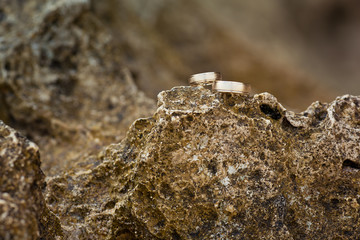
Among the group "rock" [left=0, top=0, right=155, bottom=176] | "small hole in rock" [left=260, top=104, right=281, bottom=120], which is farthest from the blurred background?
"small hole in rock" [left=260, top=104, right=281, bottom=120]

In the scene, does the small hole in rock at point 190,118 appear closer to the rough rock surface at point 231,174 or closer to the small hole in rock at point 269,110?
the rough rock surface at point 231,174

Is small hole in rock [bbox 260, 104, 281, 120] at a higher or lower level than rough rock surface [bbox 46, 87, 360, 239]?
higher

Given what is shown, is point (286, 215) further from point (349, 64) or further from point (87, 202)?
point (349, 64)

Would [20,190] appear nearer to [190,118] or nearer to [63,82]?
[190,118]

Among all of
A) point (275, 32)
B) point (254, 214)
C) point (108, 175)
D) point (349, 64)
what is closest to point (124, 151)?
point (108, 175)

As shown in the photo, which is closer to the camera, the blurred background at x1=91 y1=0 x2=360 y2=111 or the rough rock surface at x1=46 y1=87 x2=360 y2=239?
the rough rock surface at x1=46 y1=87 x2=360 y2=239

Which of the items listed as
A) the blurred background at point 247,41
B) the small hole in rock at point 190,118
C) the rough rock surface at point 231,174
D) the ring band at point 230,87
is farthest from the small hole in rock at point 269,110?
the blurred background at point 247,41

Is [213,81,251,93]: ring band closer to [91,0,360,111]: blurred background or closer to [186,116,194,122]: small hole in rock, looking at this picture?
[186,116,194,122]: small hole in rock

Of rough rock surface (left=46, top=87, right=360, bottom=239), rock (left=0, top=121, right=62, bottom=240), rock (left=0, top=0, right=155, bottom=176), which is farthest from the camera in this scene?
rock (left=0, top=0, right=155, bottom=176)

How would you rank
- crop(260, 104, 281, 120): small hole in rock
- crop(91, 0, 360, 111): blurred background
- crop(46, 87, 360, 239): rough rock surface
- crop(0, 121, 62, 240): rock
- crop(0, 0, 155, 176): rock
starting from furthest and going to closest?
crop(91, 0, 360, 111): blurred background, crop(0, 0, 155, 176): rock, crop(260, 104, 281, 120): small hole in rock, crop(46, 87, 360, 239): rough rock surface, crop(0, 121, 62, 240): rock
